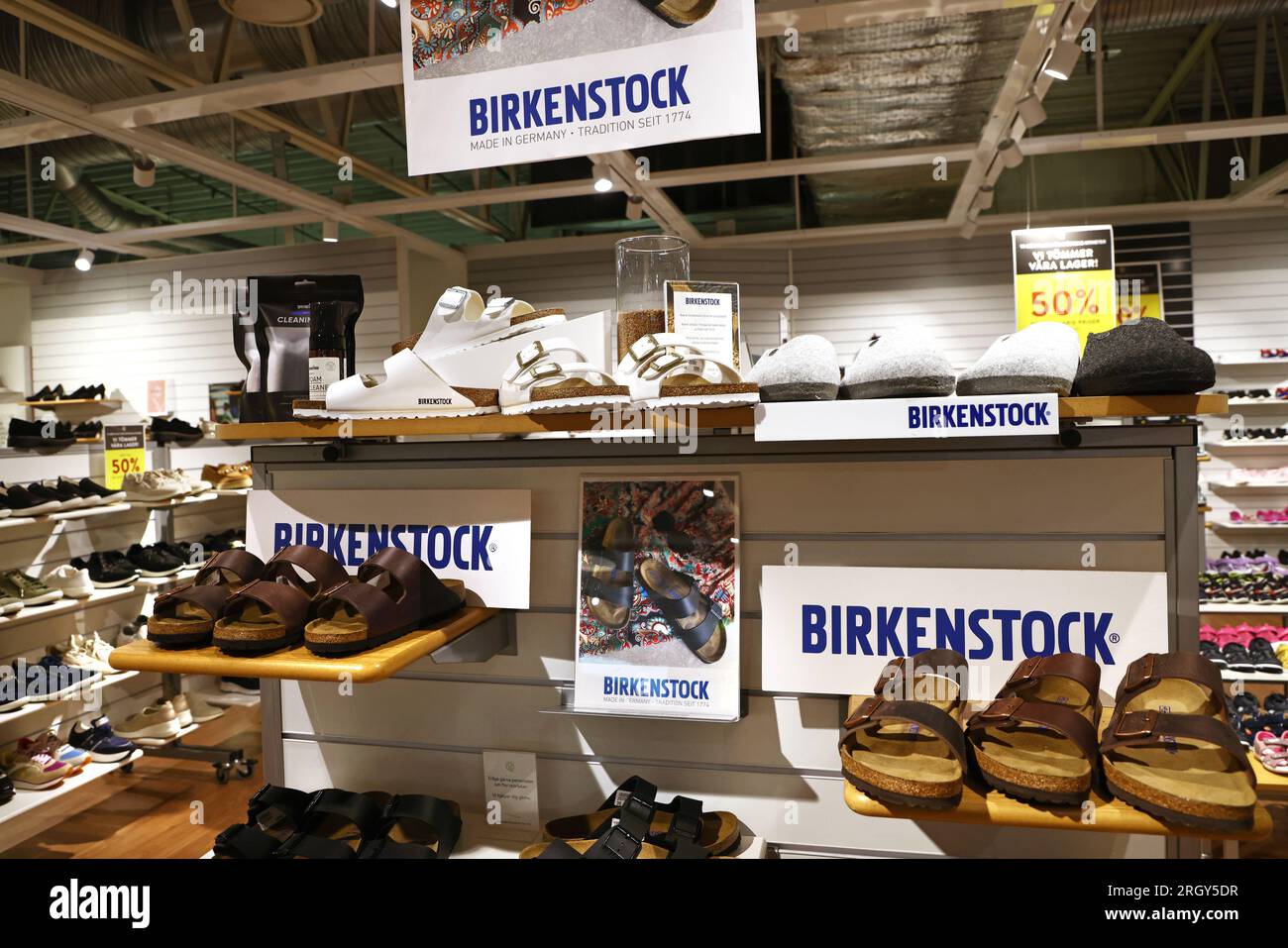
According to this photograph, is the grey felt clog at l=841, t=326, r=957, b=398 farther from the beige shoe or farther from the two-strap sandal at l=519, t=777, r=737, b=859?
the beige shoe

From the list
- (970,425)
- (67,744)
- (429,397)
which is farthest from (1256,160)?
(67,744)

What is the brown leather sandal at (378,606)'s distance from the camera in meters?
1.47

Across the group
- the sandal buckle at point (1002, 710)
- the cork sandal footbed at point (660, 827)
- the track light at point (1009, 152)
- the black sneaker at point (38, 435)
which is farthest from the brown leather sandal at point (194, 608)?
the black sneaker at point (38, 435)

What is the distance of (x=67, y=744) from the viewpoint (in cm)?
403

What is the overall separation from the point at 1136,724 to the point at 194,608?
1.69m

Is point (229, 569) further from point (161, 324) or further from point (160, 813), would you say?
point (161, 324)

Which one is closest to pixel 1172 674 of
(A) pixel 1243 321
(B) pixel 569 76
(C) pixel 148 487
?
(B) pixel 569 76

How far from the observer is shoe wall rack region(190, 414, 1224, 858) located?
1.58 m

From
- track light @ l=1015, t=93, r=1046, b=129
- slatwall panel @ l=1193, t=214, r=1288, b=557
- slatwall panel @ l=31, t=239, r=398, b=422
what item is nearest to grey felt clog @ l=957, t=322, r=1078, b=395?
track light @ l=1015, t=93, r=1046, b=129

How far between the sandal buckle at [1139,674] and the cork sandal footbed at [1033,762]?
0.07 metres

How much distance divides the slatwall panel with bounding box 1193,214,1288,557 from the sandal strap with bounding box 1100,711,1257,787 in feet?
21.9

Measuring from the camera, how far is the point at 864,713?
1.34 m
